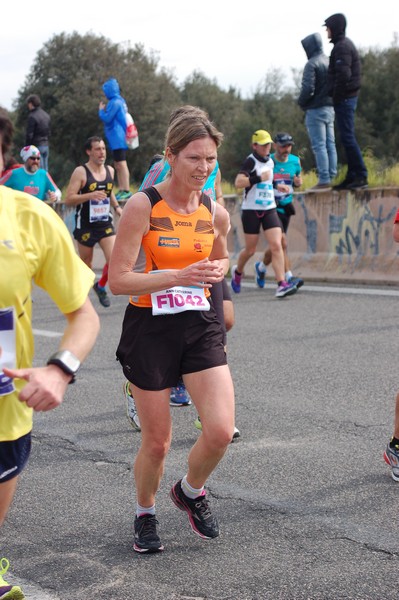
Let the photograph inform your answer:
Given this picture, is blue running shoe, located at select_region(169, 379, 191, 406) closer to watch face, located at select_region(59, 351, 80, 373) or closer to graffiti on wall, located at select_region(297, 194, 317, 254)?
watch face, located at select_region(59, 351, 80, 373)

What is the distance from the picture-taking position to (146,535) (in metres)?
4.60

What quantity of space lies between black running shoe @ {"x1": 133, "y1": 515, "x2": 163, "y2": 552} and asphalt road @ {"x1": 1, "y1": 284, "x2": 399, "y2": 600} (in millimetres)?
48

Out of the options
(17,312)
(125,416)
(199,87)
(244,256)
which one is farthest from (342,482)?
(199,87)

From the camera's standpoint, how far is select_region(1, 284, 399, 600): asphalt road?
13.8 feet

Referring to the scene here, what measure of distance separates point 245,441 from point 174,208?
7.42ft

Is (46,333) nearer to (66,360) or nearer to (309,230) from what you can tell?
(309,230)

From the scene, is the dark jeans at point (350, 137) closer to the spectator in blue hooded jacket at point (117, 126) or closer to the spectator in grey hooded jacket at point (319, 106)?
the spectator in grey hooded jacket at point (319, 106)

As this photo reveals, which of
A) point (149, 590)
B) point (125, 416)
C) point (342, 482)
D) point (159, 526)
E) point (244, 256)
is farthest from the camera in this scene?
point (244, 256)

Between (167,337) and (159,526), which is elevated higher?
(167,337)

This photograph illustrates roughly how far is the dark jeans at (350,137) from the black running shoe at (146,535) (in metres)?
9.66

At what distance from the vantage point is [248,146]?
51656 mm

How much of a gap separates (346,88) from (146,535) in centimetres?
996

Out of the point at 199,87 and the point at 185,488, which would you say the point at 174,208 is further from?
the point at 199,87

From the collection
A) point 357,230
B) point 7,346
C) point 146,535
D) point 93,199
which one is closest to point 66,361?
point 7,346
